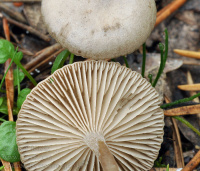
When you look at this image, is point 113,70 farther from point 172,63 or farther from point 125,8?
point 172,63

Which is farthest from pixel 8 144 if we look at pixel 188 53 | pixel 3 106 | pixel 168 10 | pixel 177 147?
pixel 168 10

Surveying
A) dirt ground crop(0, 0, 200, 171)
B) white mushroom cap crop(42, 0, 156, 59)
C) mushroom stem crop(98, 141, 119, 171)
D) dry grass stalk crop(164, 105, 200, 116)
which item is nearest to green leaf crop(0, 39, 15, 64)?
dirt ground crop(0, 0, 200, 171)

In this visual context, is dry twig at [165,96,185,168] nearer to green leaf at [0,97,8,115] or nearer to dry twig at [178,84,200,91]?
A: dry twig at [178,84,200,91]

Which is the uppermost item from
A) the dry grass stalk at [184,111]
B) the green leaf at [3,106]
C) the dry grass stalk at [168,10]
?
the dry grass stalk at [168,10]

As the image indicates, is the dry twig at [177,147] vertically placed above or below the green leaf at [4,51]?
below

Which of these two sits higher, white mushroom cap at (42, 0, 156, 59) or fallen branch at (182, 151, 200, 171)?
white mushroom cap at (42, 0, 156, 59)

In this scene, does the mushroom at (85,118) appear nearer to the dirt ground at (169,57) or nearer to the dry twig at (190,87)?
the dirt ground at (169,57)

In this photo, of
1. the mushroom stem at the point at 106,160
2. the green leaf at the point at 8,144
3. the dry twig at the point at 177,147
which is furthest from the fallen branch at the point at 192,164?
the green leaf at the point at 8,144
